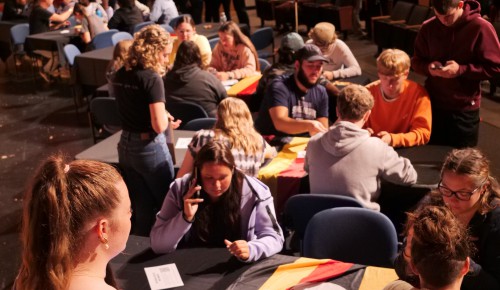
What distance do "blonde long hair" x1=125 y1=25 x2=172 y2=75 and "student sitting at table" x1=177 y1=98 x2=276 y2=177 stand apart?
0.49 meters

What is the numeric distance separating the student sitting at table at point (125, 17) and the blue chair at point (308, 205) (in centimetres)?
629

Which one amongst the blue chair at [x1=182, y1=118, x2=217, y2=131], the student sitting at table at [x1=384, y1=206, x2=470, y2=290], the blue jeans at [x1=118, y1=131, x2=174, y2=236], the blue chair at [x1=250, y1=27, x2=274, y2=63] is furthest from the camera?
the blue chair at [x1=250, y1=27, x2=274, y2=63]

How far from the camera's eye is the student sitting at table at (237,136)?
3.58m

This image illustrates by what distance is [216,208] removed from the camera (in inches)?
116

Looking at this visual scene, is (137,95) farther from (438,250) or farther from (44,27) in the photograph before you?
(44,27)

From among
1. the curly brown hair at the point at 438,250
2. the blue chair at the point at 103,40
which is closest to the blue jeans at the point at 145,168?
the curly brown hair at the point at 438,250

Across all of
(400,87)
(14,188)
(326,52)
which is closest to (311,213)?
(400,87)

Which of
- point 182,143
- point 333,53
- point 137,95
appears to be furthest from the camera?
point 333,53

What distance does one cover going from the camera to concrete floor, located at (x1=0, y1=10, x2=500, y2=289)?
4828 millimetres

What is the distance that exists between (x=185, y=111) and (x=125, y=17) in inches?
175

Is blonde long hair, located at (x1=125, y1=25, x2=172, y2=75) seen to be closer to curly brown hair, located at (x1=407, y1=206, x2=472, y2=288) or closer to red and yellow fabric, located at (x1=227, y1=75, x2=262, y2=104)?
red and yellow fabric, located at (x1=227, y1=75, x2=262, y2=104)

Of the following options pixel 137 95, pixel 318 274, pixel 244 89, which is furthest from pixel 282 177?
pixel 244 89

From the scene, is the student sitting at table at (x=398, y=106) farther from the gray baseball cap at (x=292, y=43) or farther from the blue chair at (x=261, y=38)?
the blue chair at (x=261, y=38)

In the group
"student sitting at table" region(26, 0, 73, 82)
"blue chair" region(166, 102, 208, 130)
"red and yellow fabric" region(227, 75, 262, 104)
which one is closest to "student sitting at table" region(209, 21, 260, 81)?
"red and yellow fabric" region(227, 75, 262, 104)
